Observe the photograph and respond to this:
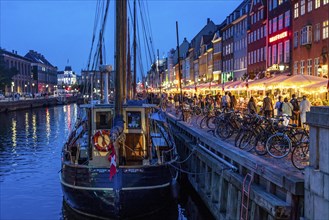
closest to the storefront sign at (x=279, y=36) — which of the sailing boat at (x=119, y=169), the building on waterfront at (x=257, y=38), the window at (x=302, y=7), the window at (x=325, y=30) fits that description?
the building on waterfront at (x=257, y=38)

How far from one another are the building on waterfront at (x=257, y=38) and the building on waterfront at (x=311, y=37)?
10.4m

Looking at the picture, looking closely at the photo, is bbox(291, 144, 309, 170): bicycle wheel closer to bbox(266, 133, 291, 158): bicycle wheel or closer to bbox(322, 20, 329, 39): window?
→ bbox(266, 133, 291, 158): bicycle wheel

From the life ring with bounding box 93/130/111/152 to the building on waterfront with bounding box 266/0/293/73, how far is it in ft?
123

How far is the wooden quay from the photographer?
10805 mm

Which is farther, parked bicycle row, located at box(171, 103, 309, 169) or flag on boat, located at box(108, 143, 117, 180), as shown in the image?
flag on boat, located at box(108, 143, 117, 180)

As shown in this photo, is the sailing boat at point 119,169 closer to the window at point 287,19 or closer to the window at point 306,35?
the window at point 306,35

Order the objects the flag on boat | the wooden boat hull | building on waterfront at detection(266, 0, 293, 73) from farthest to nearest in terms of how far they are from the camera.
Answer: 1. building on waterfront at detection(266, 0, 293, 73)
2. the wooden boat hull
3. the flag on boat

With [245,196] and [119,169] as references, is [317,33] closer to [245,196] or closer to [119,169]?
[119,169]

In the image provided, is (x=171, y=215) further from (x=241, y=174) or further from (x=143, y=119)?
(x=241, y=174)

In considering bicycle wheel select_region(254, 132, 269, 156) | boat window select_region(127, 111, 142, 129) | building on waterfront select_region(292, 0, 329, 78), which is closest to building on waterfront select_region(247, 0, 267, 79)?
building on waterfront select_region(292, 0, 329, 78)

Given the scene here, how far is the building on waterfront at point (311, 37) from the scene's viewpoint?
41406 millimetres

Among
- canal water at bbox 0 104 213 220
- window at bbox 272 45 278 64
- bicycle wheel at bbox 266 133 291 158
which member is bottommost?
canal water at bbox 0 104 213 220

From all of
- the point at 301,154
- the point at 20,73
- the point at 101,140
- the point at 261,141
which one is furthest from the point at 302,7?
the point at 20,73

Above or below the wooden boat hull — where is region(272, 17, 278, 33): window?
above
